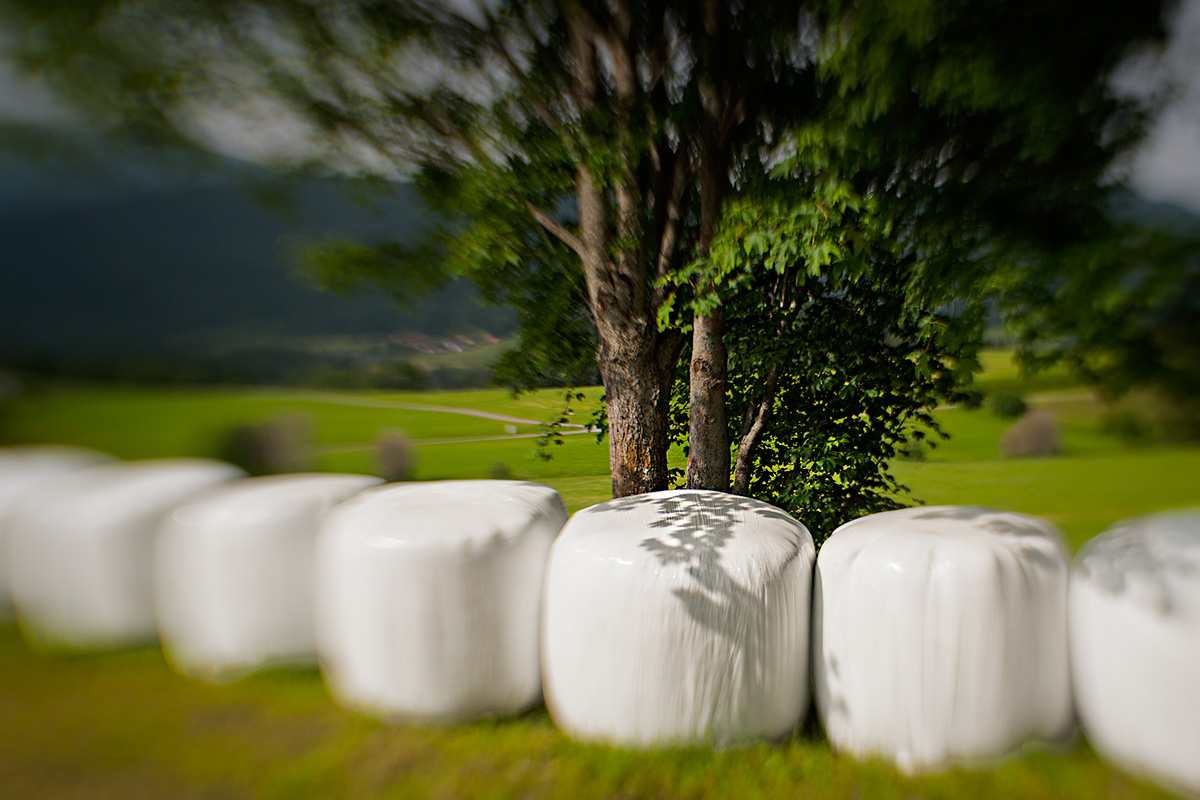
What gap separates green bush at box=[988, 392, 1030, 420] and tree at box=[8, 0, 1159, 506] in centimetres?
49

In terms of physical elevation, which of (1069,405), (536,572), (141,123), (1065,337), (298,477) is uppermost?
(141,123)

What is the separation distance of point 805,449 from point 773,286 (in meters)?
1.35

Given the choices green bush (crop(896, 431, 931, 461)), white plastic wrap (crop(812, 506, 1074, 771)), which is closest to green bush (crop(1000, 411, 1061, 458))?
green bush (crop(896, 431, 931, 461))

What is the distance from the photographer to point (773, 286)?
14.1 feet

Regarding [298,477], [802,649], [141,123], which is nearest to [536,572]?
[802,649]

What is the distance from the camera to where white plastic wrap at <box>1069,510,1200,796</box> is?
70.1 inches

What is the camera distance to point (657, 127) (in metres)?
3.49

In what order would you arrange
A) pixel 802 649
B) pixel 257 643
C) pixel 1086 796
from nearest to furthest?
1. pixel 1086 796
2. pixel 802 649
3. pixel 257 643

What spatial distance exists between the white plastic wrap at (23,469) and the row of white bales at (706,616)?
4.71ft

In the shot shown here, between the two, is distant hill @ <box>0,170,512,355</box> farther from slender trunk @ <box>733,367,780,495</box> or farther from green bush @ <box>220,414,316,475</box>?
slender trunk @ <box>733,367,780,495</box>

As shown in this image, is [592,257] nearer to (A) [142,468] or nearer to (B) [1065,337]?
(B) [1065,337]

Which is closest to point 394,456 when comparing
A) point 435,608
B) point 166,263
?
point 166,263

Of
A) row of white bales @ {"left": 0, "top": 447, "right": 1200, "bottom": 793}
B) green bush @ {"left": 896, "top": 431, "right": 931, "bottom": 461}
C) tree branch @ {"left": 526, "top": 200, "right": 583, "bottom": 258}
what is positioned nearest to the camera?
row of white bales @ {"left": 0, "top": 447, "right": 1200, "bottom": 793}

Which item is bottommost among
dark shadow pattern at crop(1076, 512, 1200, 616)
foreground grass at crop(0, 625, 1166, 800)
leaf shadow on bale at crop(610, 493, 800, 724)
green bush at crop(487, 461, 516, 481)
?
foreground grass at crop(0, 625, 1166, 800)
